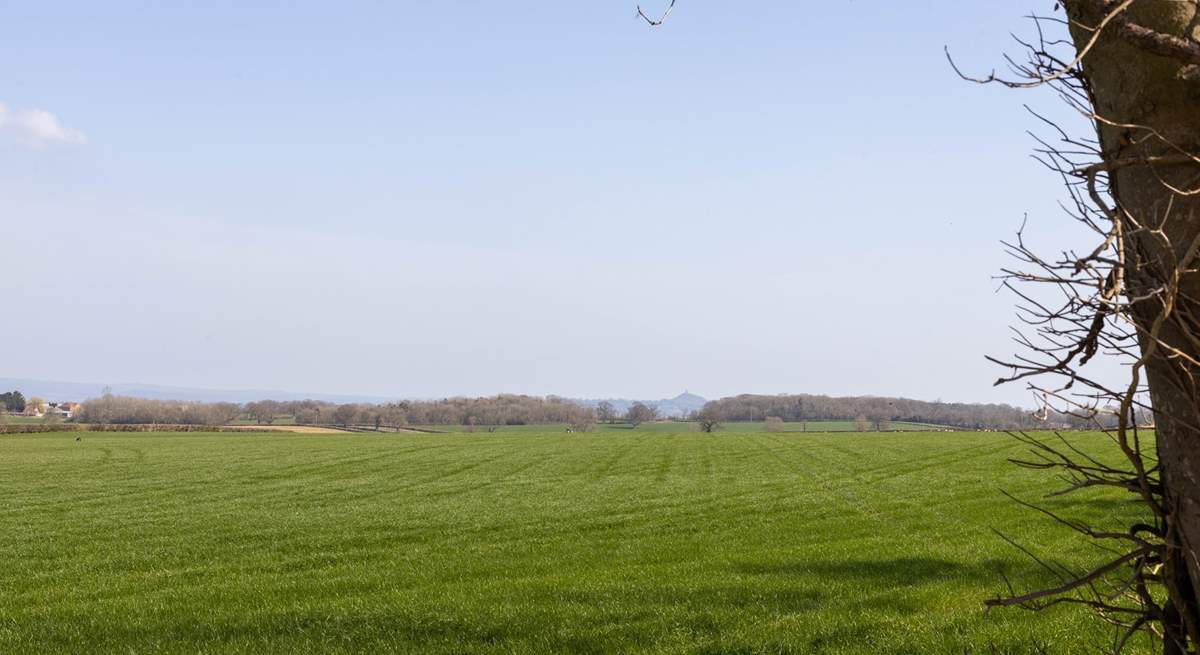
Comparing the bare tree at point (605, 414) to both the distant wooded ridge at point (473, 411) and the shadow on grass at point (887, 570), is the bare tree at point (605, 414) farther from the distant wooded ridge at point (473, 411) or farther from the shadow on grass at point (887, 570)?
the shadow on grass at point (887, 570)

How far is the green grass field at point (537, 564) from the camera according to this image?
9.59 meters

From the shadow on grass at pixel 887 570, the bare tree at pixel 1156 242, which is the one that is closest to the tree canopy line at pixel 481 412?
the shadow on grass at pixel 887 570

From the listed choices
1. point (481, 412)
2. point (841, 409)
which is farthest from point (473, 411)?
point (841, 409)

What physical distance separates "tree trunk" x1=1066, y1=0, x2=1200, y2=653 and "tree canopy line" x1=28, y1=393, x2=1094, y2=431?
135110 mm

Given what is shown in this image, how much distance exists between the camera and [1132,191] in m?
2.87

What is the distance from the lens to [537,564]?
1600 cm

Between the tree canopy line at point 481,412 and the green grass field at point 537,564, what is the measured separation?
358ft

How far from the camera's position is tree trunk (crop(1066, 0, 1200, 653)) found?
104 inches

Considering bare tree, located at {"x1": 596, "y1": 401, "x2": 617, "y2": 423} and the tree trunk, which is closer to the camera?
the tree trunk

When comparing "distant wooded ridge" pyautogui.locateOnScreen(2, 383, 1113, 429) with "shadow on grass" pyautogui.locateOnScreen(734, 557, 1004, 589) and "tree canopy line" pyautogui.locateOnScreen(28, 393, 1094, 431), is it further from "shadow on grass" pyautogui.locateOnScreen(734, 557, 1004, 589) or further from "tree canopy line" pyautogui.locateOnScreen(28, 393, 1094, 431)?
"shadow on grass" pyautogui.locateOnScreen(734, 557, 1004, 589)

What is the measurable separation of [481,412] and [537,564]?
161 m

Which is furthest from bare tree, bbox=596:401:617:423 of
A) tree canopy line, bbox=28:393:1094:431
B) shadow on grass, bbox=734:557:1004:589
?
shadow on grass, bbox=734:557:1004:589

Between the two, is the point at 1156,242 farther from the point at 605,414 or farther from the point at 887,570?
the point at 605,414

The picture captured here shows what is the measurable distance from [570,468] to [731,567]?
3465cm
